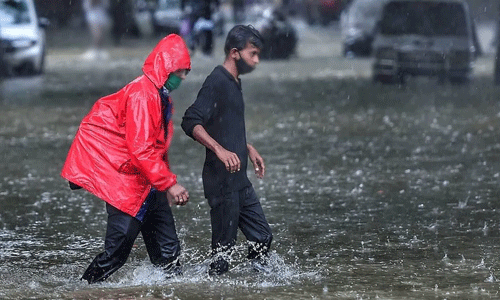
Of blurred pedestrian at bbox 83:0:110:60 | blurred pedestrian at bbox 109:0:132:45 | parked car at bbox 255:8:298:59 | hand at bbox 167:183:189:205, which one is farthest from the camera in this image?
blurred pedestrian at bbox 109:0:132:45

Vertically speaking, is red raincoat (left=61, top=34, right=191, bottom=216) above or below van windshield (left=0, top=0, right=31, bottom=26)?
above

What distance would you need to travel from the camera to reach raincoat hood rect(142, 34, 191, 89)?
5902 millimetres

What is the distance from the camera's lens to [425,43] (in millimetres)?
21469

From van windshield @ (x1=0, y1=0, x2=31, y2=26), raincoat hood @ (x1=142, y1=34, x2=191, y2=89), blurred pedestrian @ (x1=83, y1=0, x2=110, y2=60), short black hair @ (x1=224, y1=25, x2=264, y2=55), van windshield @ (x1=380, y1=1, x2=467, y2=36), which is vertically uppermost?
short black hair @ (x1=224, y1=25, x2=264, y2=55)

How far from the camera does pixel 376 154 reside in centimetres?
1198

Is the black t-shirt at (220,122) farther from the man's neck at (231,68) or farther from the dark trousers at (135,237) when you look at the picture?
the dark trousers at (135,237)

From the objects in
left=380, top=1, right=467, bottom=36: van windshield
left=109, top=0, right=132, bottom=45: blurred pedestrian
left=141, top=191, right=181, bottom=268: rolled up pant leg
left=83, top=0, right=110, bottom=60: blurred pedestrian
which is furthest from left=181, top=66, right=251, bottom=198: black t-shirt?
left=109, top=0, right=132, bottom=45: blurred pedestrian

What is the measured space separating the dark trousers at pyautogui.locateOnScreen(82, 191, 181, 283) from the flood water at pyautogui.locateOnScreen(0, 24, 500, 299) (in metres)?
0.12

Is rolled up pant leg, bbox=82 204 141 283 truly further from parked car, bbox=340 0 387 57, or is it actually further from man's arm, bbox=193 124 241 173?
parked car, bbox=340 0 387 57

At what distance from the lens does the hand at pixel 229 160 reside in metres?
5.95

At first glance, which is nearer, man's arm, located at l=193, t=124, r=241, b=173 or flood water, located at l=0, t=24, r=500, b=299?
man's arm, located at l=193, t=124, r=241, b=173

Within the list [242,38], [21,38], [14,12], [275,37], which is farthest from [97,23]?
[242,38]

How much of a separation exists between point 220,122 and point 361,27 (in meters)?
25.4

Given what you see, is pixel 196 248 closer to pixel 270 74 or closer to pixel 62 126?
pixel 62 126
